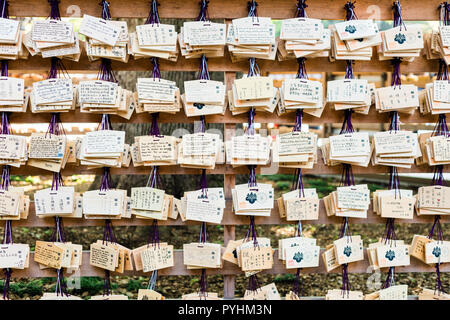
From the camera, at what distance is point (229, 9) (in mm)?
2074

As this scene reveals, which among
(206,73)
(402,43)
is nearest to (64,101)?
(206,73)

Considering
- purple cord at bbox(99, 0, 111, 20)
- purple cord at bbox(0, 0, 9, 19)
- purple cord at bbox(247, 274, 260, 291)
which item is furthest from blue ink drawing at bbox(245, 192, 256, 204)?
purple cord at bbox(0, 0, 9, 19)

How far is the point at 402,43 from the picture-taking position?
6.69ft

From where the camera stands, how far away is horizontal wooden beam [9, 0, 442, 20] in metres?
2.04

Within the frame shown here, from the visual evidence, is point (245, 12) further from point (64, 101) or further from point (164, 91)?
point (64, 101)

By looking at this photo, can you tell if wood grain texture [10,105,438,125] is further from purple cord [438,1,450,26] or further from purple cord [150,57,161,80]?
purple cord [438,1,450,26]

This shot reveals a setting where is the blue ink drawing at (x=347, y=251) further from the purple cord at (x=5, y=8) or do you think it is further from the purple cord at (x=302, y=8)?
the purple cord at (x=5, y=8)

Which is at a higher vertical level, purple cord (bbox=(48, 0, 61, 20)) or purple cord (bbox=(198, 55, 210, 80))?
purple cord (bbox=(48, 0, 61, 20))

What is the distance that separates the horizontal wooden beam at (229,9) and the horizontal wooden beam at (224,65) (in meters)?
0.21

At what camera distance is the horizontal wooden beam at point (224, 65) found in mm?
2082

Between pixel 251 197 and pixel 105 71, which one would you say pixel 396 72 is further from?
pixel 105 71

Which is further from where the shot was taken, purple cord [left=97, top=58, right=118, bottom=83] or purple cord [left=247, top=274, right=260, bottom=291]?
purple cord [left=247, top=274, right=260, bottom=291]

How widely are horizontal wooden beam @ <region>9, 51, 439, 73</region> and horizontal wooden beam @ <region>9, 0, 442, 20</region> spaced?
211 millimetres

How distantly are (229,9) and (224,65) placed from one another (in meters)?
0.28
